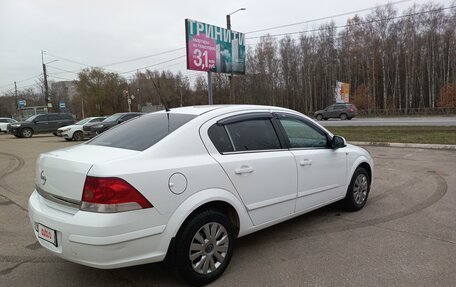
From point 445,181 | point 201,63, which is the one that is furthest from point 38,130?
point 445,181

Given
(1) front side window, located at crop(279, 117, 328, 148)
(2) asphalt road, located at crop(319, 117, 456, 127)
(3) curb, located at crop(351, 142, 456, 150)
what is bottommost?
(3) curb, located at crop(351, 142, 456, 150)

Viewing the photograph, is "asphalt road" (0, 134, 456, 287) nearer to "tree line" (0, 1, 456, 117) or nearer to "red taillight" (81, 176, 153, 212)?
"red taillight" (81, 176, 153, 212)

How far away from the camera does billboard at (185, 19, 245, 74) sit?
2008 cm

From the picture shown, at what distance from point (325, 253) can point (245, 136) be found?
60.0 inches

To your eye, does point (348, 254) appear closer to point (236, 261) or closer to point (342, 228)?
point (342, 228)

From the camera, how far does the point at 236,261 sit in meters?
3.65

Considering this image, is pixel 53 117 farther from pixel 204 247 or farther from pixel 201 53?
pixel 204 247

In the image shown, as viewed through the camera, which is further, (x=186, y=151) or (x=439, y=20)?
(x=439, y=20)

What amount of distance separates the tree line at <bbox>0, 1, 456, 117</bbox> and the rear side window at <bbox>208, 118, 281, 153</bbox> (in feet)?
146

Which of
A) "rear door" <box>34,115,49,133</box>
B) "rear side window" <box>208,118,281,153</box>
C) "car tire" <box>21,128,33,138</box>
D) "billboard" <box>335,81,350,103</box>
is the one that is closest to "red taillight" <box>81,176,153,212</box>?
"rear side window" <box>208,118,281,153</box>

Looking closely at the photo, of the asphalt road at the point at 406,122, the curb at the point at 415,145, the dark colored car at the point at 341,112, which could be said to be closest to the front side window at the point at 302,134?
the curb at the point at 415,145

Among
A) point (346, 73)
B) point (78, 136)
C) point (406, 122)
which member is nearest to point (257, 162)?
point (78, 136)

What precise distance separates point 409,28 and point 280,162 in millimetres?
58614

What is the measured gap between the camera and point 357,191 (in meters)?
5.26
